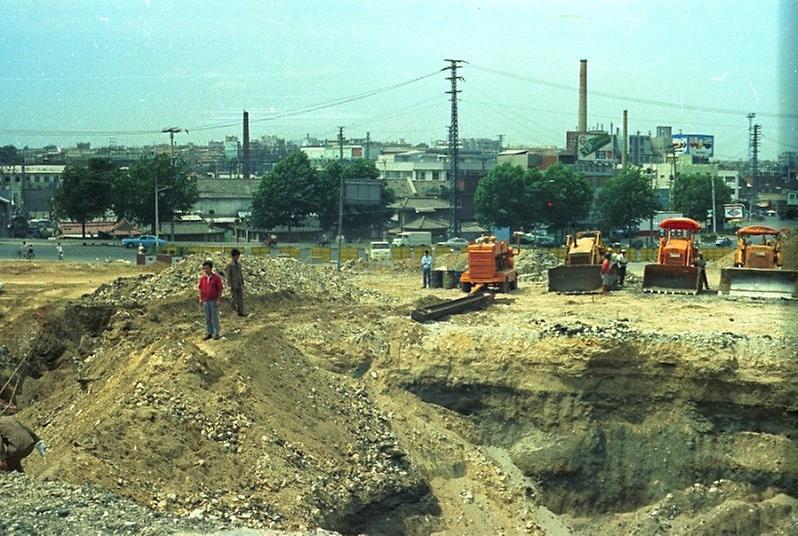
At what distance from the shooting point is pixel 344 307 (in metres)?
24.7

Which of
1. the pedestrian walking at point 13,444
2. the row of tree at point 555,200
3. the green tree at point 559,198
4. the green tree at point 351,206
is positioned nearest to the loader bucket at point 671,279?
the pedestrian walking at point 13,444

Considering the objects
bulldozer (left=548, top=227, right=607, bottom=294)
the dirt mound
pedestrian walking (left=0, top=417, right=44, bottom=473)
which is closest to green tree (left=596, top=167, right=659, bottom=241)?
bulldozer (left=548, top=227, right=607, bottom=294)

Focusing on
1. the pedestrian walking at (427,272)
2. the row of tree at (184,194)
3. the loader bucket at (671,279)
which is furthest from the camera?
the row of tree at (184,194)

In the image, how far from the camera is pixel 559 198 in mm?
64938

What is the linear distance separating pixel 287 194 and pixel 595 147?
3175cm

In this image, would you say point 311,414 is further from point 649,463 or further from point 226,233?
point 226,233

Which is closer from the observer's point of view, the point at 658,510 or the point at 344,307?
the point at 658,510

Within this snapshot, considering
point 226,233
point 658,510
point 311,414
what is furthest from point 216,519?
point 226,233

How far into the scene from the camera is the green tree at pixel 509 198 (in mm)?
65375

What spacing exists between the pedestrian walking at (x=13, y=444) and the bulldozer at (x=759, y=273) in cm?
1927

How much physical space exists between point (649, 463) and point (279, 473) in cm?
728

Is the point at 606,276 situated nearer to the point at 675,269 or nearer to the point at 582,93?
the point at 675,269

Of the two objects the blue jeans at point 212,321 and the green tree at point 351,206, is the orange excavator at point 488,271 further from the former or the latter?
the green tree at point 351,206

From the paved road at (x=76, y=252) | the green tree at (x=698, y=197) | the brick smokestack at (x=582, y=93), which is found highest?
the brick smokestack at (x=582, y=93)
